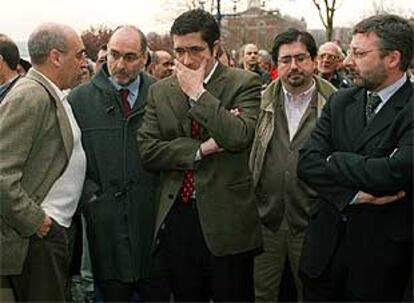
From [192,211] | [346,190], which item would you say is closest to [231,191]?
[192,211]

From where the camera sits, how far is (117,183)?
14.0 feet

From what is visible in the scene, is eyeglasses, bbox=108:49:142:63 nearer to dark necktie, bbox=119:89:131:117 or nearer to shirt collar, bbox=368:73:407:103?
dark necktie, bbox=119:89:131:117

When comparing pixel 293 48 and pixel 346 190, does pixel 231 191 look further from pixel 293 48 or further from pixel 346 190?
pixel 293 48

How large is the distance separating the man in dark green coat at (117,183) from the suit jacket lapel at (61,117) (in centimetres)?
38

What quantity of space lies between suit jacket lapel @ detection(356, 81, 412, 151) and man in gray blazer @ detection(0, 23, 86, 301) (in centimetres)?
166

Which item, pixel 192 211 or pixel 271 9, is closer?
pixel 192 211

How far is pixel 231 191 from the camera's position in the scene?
409 centimetres

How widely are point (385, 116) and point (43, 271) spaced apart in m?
2.09

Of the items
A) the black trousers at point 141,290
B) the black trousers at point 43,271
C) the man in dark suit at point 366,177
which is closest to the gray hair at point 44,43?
the black trousers at point 43,271

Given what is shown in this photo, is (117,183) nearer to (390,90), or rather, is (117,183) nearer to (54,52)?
(54,52)

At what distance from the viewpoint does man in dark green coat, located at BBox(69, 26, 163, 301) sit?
4.27 metres

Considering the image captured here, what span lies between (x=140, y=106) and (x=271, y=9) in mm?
32403

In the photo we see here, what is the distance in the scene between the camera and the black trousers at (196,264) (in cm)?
410

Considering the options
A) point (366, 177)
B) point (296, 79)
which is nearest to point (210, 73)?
point (296, 79)
